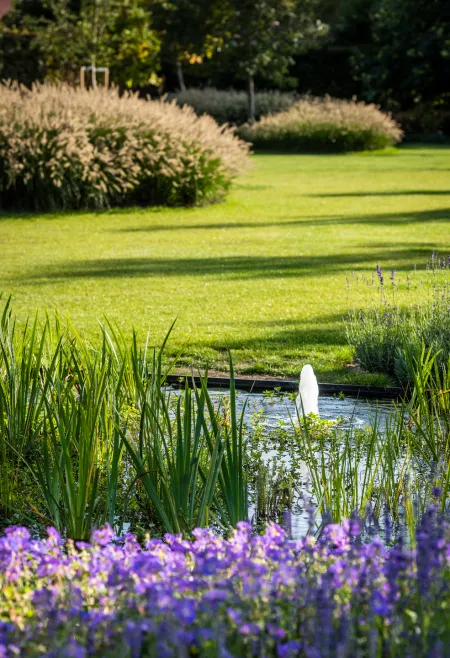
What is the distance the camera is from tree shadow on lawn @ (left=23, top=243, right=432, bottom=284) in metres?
9.91

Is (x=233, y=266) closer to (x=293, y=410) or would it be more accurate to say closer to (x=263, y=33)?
(x=293, y=410)

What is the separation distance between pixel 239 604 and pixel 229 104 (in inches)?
1418

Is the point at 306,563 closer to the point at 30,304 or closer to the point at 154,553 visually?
the point at 154,553

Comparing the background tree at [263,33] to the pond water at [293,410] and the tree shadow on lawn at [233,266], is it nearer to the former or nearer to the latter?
the tree shadow on lawn at [233,266]

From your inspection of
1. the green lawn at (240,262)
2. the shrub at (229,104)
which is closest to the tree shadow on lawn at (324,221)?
the green lawn at (240,262)

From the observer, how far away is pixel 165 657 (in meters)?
1.58

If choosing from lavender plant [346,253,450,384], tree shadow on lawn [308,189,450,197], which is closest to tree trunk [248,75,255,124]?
tree shadow on lawn [308,189,450,197]

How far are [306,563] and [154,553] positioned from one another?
14.6 inches

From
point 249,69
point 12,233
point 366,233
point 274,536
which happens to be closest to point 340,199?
point 366,233

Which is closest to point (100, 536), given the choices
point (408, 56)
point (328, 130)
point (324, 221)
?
point (324, 221)

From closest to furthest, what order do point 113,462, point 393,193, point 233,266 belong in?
point 113,462 < point 233,266 < point 393,193

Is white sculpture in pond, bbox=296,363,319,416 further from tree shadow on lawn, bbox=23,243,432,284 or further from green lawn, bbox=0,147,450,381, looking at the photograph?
tree shadow on lawn, bbox=23,243,432,284

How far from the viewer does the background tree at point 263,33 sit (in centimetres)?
3566

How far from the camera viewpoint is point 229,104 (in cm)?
3684
